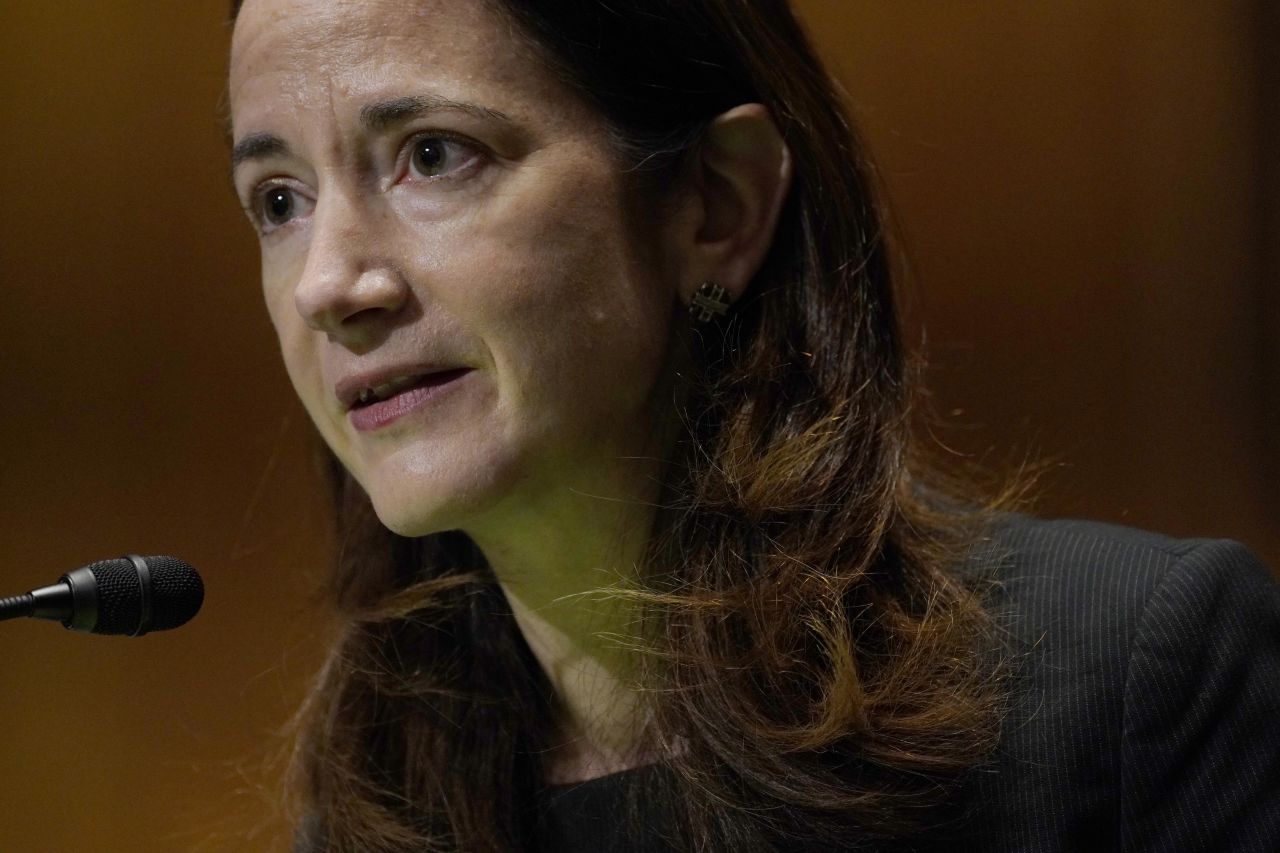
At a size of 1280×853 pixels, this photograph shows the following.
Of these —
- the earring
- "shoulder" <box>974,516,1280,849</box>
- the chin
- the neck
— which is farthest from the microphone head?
"shoulder" <box>974,516,1280,849</box>

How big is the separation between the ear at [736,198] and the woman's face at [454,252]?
82 millimetres

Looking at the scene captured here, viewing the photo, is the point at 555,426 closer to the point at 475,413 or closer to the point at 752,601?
the point at 475,413

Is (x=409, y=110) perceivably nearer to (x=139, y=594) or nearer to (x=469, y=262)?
(x=469, y=262)

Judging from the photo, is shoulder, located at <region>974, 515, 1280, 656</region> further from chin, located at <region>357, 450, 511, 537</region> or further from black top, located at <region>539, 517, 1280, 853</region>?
chin, located at <region>357, 450, 511, 537</region>

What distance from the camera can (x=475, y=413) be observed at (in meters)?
1.25

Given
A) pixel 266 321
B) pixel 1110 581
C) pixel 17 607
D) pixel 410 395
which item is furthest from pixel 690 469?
pixel 266 321

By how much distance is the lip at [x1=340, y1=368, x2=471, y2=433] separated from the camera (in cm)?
126

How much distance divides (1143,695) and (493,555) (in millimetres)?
589

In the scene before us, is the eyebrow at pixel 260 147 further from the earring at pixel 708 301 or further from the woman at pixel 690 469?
the earring at pixel 708 301

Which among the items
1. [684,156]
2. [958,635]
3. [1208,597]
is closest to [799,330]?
[684,156]

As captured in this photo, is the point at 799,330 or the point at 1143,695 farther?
the point at 799,330

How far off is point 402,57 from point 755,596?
55 centimetres

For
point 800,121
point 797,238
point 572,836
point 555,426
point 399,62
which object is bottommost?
point 572,836

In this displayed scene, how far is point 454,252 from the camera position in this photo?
4.06 feet
